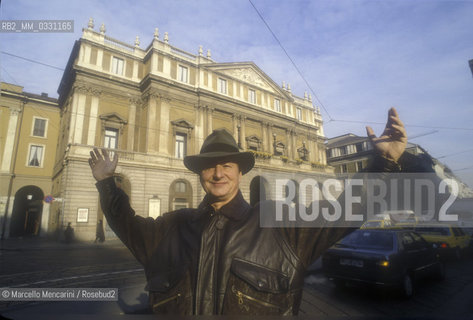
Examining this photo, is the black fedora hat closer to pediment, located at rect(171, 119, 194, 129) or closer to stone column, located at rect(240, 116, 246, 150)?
pediment, located at rect(171, 119, 194, 129)

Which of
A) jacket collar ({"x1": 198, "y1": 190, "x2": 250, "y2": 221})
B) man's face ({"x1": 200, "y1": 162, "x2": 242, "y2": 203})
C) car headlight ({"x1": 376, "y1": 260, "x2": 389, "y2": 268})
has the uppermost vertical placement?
man's face ({"x1": 200, "y1": 162, "x2": 242, "y2": 203})

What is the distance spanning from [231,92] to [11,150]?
70.5 ft

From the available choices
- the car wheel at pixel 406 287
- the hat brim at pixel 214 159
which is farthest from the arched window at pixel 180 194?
the hat brim at pixel 214 159

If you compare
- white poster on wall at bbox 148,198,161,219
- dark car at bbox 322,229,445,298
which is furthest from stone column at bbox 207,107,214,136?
dark car at bbox 322,229,445,298

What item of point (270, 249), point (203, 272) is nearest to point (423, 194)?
point (270, 249)

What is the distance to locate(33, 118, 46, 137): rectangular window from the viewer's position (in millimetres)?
24311

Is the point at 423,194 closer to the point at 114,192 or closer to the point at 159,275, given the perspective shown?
the point at 159,275

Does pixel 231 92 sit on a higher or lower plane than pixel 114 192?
higher

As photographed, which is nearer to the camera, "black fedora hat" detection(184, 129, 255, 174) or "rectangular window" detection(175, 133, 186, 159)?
"black fedora hat" detection(184, 129, 255, 174)

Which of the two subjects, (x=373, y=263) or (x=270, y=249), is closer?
(x=270, y=249)

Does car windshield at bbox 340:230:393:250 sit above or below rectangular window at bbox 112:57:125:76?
below

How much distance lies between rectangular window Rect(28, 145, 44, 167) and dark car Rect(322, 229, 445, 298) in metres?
28.8

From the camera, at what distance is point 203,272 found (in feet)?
5.13

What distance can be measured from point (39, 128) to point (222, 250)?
3063 centimetres
